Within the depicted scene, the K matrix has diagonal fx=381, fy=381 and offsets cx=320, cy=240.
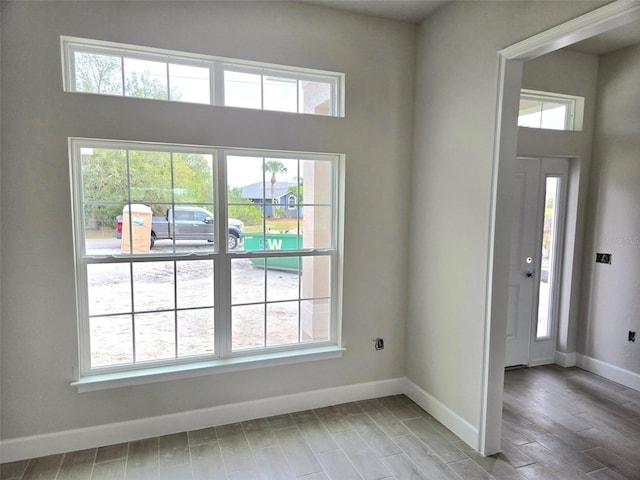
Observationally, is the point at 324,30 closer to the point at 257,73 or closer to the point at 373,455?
the point at 257,73

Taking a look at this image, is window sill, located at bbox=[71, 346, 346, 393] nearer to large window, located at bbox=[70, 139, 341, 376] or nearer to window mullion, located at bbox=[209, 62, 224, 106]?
large window, located at bbox=[70, 139, 341, 376]

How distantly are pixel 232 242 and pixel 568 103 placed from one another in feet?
11.6

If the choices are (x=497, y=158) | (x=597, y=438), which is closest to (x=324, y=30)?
(x=497, y=158)

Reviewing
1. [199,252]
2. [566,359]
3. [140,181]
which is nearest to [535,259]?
[566,359]

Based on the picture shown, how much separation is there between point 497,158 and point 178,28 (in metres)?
2.24

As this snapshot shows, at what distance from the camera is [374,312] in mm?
3250

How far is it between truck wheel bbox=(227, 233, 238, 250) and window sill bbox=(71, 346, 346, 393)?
845 mm

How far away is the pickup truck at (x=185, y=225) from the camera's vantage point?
2678 mm

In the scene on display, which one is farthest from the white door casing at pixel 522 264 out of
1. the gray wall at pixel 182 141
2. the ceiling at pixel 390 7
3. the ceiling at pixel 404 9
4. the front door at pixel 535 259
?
the ceiling at pixel 390 7

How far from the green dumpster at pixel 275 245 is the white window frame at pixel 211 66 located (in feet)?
3.17

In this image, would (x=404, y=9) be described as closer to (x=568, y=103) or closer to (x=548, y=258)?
(x=568, y=103)

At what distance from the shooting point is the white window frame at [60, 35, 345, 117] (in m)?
2.41

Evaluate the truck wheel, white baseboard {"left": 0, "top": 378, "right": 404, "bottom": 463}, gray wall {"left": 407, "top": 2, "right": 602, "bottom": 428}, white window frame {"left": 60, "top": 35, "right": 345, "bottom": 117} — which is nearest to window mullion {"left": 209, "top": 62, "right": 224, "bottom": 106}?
white window frame {"left": 60, "top": 35, "right": 345, "bottom": 117}

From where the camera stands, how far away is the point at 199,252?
2.78 m
